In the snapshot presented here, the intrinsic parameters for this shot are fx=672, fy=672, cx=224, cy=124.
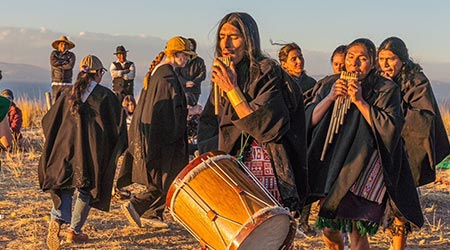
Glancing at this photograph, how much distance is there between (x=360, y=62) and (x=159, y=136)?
2396mm

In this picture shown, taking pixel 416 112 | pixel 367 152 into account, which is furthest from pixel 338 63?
pixel 367 152

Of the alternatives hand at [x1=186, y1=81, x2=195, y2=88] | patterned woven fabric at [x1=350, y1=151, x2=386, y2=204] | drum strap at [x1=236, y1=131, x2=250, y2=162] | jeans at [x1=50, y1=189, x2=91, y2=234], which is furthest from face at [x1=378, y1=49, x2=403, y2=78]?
hand at [x1=186, y1=81, x2=195, y2=88]

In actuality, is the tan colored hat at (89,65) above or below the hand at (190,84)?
above

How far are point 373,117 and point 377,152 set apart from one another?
27 centimetres

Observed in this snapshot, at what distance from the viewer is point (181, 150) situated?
636cm

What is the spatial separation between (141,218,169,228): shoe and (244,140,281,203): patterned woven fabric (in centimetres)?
293

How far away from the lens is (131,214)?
6258 mm

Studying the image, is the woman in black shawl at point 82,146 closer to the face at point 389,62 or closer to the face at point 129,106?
the face at point 389,62

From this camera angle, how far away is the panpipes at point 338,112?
4270 millimetres

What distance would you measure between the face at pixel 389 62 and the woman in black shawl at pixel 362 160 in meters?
0.79

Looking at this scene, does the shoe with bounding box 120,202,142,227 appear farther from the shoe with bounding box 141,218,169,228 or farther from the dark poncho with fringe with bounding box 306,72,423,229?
the dark poncho with fringe with bounding box 306,72,423,229

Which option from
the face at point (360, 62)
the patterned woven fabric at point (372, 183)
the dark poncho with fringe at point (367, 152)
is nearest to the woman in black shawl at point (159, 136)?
the dark poncho with fringe at point (367, 152)

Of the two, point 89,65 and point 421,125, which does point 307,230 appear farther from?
point 89,65

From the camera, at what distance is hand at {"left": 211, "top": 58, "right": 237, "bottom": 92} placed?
3.45m
